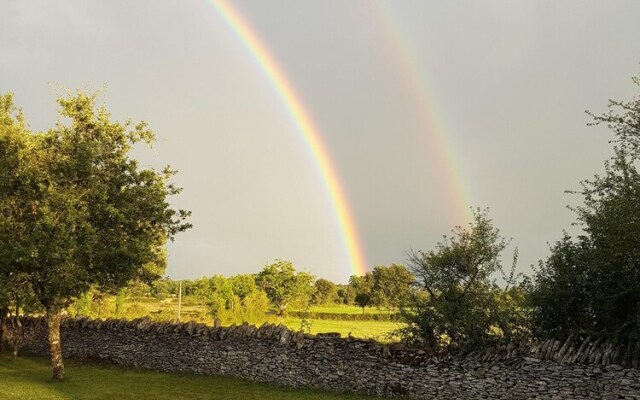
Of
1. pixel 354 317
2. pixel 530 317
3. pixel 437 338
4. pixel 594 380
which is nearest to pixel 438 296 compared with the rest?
pixel 437 338

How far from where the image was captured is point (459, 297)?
17703 mm

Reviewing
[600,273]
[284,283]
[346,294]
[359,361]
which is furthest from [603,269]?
[346,294]

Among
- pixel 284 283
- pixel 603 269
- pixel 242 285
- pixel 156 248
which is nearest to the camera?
pixel 603 269

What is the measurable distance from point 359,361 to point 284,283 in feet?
295

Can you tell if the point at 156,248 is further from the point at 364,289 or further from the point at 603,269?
the point at 364,289

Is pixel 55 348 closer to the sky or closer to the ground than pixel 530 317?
closer to the ground

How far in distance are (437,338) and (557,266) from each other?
4.66 m

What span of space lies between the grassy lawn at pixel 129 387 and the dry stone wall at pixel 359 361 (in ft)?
2.58

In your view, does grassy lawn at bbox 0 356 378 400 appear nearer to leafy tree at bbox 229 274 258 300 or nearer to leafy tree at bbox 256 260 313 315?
leafy tree at bbox 229 274 258 300

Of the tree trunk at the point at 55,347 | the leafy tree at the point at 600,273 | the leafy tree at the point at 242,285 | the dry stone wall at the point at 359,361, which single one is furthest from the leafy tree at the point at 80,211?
the leafy tree at the point at 242,285

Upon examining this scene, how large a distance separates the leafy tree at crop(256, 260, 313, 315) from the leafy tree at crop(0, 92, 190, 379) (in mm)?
82263

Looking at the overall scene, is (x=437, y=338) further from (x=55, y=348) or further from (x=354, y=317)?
(x=354, y=317)

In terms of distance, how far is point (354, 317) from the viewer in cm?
7981

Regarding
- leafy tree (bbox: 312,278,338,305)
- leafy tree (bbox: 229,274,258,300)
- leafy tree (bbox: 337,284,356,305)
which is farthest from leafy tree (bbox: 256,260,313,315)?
leafy tree (bbox: 337,284,356,305)
